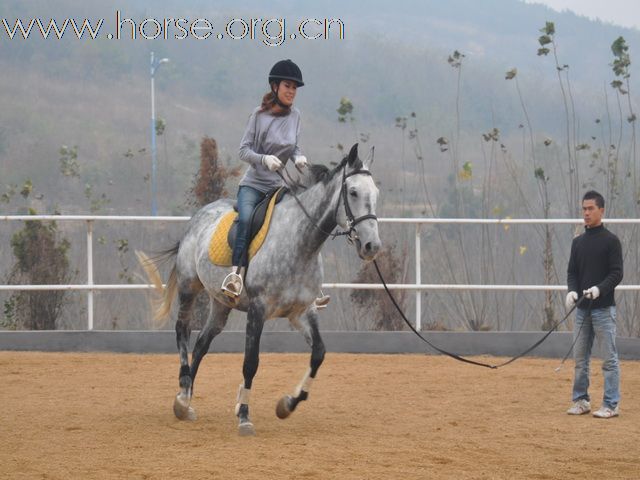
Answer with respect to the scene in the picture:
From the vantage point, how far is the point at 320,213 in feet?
25.1

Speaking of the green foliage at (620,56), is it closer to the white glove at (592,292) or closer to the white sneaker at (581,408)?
the white glove at (592,292)

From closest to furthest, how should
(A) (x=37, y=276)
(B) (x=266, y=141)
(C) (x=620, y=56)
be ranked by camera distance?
(B) (x=266, y=141) < (A) (x=37, y=276) < (C) (x=620, y=56)

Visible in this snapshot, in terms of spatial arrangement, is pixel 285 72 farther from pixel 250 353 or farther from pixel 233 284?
pixel 250 353

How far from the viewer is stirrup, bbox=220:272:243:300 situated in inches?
302

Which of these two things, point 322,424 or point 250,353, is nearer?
point 250,353

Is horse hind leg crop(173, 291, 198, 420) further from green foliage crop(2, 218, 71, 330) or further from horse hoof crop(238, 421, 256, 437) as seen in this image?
green foliage crop(2, 218, 71, 330)

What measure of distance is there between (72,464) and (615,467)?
132 inches

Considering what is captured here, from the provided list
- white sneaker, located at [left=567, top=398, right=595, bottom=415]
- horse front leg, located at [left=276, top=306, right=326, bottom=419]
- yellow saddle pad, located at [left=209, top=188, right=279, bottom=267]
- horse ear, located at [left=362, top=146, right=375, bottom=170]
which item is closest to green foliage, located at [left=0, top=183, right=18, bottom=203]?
yellow saddle pad, located at [left=209, top=188, right=279, bottom=267]

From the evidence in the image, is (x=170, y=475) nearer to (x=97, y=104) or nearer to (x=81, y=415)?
(x=81, y=415)

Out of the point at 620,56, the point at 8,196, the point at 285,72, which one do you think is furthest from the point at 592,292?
the point at 8,196

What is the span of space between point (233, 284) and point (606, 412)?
321cm

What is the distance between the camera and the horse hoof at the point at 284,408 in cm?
778

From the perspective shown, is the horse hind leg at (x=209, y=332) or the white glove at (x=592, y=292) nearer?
the white glove at (x=592, y=292)

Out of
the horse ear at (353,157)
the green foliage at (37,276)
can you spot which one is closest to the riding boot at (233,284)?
the horse ear at (353,157)
